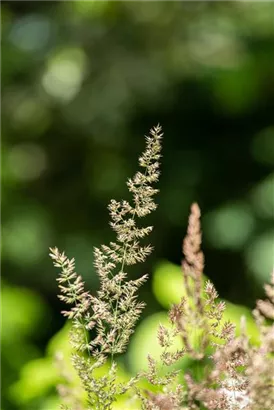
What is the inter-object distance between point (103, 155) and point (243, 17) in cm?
89

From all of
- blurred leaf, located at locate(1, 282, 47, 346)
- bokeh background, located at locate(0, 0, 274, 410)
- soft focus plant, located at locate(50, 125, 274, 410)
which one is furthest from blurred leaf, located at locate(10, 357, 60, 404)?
bokeh background, located at locate(0, 0, 274, 410)

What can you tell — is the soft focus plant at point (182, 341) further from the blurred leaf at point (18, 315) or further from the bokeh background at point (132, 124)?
the bokeh background at point (132, 124)

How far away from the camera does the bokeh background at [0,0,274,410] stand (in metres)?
3.52

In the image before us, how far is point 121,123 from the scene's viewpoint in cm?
386

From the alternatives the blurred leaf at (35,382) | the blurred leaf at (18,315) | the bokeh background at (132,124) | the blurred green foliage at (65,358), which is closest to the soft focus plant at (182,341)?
the blurred green foliage at (65,358)

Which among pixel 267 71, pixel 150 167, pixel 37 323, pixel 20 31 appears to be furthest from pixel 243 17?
pixel 150 167

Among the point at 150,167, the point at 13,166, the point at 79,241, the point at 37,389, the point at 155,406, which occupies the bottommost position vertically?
the point at 155,406

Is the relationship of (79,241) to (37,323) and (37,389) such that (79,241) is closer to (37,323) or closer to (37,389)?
(37,323)

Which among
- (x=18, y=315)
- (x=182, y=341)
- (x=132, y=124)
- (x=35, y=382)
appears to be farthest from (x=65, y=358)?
(x=132, y=124)

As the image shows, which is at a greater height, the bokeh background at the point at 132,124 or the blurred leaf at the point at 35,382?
the bokeh background at the point at 132,124

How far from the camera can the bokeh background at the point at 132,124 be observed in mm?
3521

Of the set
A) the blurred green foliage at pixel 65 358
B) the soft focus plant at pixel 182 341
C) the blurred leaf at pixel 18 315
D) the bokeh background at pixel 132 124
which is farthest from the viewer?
the bokeh background at pixel 132 124

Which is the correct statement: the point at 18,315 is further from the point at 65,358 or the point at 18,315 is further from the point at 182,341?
the point at 182,341

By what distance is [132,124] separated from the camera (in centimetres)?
384
